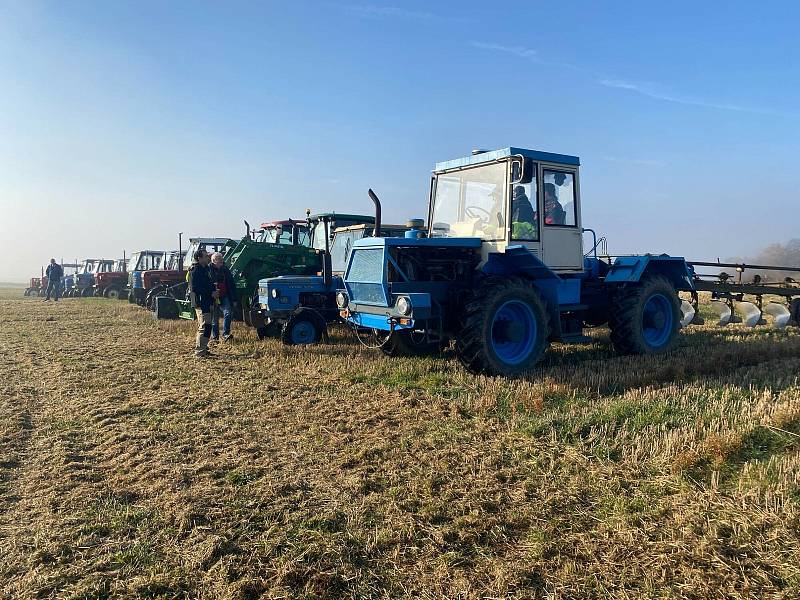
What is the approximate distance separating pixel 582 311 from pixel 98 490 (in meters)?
6.51

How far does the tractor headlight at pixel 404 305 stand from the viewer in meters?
6.42

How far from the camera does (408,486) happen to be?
145 inches

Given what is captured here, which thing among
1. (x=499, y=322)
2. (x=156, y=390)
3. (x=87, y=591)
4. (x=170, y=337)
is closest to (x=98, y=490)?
(x=87, y=591)

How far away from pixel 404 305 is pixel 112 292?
20587mm

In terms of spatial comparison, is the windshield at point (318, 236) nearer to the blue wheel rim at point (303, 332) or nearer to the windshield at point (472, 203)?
the blue wheel rim at point (303, 332)

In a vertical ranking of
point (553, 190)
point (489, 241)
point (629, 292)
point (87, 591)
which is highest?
point (553, 190)

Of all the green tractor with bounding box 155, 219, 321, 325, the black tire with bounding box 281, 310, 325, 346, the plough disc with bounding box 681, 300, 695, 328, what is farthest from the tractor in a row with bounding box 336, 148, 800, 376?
the green tractor with bounding box 155, 219, 321, 325

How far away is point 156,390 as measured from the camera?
6.54 m

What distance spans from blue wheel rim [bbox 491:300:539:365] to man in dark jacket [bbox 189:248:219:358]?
4.36 m

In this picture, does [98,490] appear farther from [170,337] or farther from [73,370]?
[170,337]

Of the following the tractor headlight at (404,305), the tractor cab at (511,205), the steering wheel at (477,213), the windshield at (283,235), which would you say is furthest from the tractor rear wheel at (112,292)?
the tractor headlight at (404,305)

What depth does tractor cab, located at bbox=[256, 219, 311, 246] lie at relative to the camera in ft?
41.9

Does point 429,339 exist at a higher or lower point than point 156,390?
higher

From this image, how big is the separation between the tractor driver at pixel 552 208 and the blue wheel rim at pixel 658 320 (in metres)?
2.12
